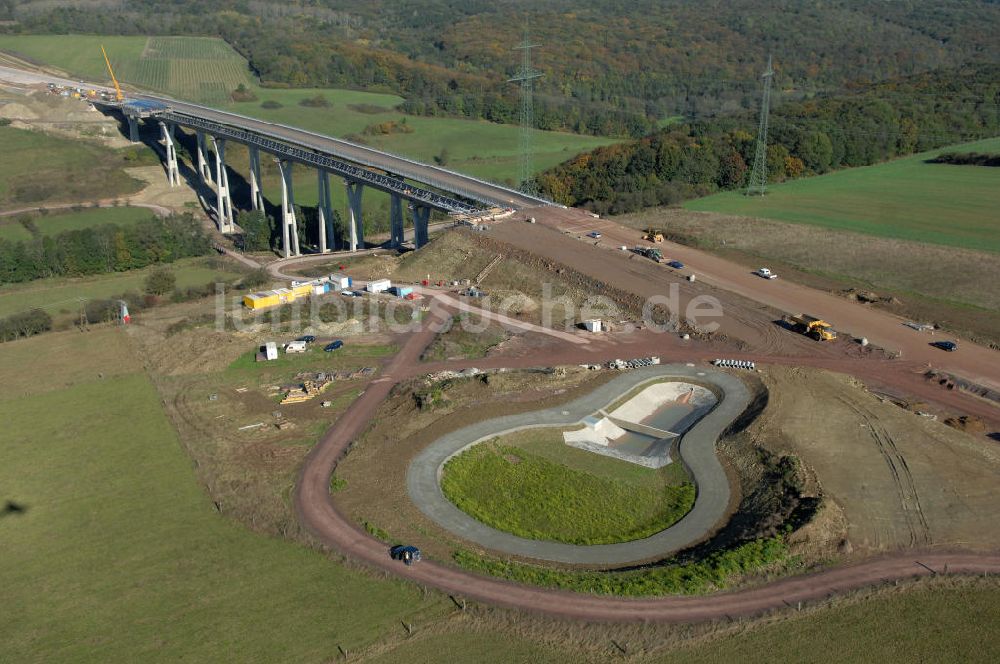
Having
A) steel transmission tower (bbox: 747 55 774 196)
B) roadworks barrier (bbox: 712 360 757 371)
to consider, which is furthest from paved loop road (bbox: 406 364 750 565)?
steel transmission tower (bbox: 747 55 774 196)

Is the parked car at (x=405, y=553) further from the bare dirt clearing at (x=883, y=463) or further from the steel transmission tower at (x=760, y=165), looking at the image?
the steel transmission tower at (x=760, y=165)

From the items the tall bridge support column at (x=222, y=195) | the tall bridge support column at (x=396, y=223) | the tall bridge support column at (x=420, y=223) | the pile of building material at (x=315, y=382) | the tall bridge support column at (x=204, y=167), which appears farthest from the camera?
the tall bridge support column at (x=204, y=167)

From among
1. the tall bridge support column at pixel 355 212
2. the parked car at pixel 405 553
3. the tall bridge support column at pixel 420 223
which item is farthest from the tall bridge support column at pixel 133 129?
the parked car at pixel 405 553

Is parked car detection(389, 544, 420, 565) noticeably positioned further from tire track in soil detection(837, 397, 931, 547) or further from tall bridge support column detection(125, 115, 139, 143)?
tall bridge support column detection(125, 115, 139, 143)

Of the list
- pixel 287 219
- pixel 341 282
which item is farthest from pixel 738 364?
pixel 287 219

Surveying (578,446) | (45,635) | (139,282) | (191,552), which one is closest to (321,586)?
(191,552)

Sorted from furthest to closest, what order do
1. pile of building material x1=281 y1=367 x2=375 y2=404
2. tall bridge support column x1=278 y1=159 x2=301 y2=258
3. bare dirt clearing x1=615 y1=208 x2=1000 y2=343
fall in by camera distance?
1. tall bridge support column x1=278 y1=159 x2=301 y2=258
2. bare dirt clearing x1=615 y1=208 x2=1000 y2=343
3. pile of building material x1=281 y1=367 x2=375 y2=404
